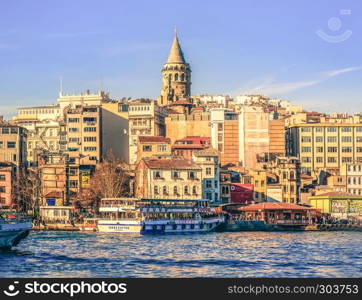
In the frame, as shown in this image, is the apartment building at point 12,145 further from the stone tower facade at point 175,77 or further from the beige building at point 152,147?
the stone tower facade at point 175,77

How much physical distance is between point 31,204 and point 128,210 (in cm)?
2387

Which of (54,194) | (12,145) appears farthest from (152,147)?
(12,145)

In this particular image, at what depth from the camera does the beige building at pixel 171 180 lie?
345ft

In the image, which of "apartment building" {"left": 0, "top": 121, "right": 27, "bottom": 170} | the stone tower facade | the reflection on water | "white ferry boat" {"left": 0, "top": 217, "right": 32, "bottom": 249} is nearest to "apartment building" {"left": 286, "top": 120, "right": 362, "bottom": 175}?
"apartment building" {"left": 0, "top": 121, "right": 27, "bottom": 170}

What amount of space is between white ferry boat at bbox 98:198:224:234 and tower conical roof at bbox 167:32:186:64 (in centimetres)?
7797

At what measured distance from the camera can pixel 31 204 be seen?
4377 inches

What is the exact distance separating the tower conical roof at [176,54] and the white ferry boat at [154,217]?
77973 millimetres

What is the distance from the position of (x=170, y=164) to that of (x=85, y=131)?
88.0 feet

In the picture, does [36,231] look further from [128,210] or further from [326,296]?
[326,296]

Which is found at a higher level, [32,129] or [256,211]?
[32,129]

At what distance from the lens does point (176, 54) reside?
568ft

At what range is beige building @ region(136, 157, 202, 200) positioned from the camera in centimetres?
10519

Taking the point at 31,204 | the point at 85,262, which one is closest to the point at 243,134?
the point at 31,204

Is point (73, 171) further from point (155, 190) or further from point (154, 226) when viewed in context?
point (154, 226)
